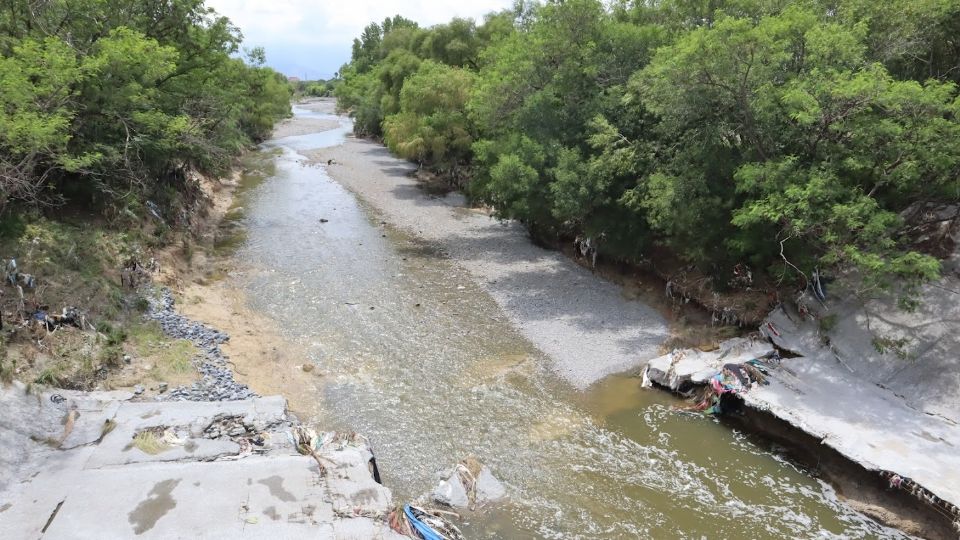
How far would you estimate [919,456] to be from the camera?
11359 mm

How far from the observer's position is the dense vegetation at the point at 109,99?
557 inches

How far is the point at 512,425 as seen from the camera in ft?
45.4

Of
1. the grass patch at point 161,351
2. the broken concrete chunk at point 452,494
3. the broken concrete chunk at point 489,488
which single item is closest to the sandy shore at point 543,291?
the broken concrete chunk at point 489,488

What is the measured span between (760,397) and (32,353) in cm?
1660

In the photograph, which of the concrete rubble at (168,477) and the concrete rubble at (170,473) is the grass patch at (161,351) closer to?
the concrete rubble at (170,473)

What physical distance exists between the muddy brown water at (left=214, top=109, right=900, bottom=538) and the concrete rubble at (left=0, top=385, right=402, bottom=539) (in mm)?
2214

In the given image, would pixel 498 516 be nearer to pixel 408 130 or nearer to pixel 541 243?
pixel 541 243

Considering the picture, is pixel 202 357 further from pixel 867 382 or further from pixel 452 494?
pixel 867 382

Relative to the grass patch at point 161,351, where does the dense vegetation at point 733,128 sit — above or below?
above

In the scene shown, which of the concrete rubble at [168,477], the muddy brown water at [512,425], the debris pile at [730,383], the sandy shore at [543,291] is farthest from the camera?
the sandy shore at [543,291]

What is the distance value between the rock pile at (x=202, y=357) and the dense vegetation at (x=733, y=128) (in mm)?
12691

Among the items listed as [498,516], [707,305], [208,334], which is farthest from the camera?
[707,305]

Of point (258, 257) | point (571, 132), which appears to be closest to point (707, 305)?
point (571, 132)

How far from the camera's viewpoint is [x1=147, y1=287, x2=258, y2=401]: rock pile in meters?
13.0
